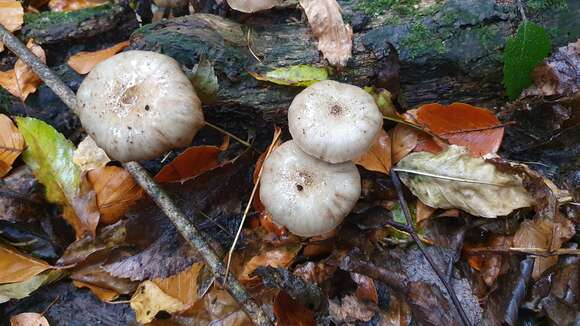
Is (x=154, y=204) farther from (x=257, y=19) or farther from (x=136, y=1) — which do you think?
(x=136, y=1)

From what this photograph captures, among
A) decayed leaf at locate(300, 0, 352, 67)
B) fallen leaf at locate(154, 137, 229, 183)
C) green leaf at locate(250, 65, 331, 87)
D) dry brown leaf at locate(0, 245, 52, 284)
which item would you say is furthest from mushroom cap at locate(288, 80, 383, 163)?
dry brown leaf at locate(0, 245, 52, 284)

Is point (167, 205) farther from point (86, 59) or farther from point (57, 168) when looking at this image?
point (86, 59)

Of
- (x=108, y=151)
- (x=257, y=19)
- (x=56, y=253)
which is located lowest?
(x=56, y=253)

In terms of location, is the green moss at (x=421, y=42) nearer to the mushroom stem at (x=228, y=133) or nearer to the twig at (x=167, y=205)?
the mushroom stem at (x=228, y=133)

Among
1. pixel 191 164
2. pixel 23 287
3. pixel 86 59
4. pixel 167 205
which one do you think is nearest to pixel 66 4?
pixel 86 59

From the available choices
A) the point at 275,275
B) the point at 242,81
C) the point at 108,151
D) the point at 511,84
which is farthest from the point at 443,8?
the point at 108,151

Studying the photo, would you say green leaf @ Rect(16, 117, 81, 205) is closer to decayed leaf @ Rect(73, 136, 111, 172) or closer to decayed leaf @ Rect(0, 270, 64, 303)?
decayed leaf @ Rect(73, 136, 111, 172)

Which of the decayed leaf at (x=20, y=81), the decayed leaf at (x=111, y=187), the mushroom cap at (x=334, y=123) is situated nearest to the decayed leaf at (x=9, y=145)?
the decayed leaf at (x=20, y=81)

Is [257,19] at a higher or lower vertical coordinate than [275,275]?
higher
